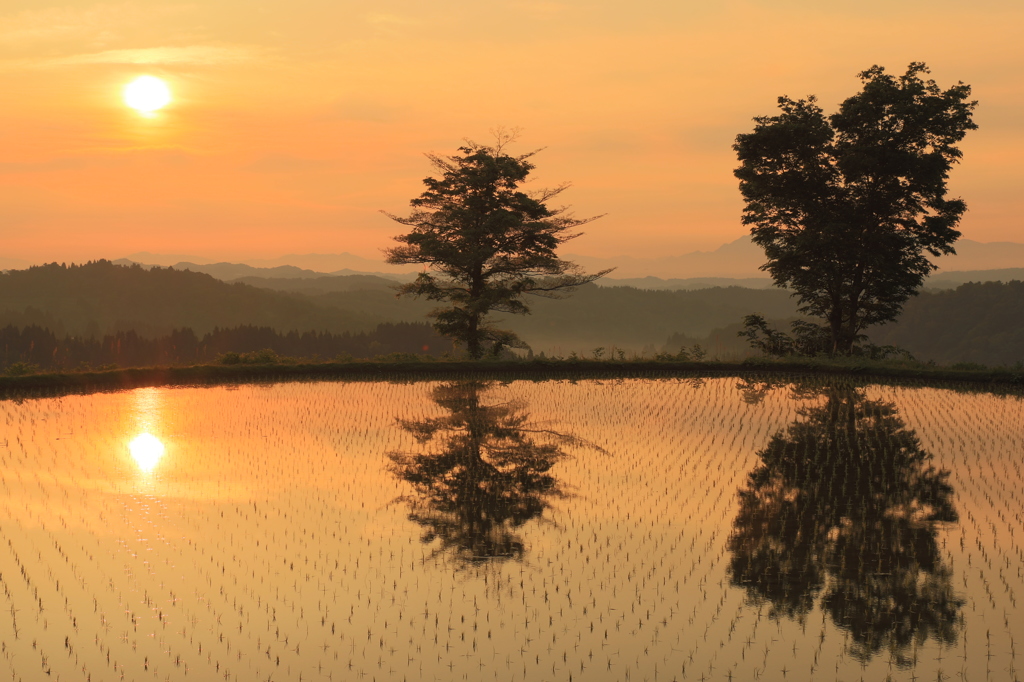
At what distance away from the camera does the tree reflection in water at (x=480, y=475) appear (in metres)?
13.8

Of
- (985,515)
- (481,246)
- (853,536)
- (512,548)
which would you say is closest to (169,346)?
(481,246)

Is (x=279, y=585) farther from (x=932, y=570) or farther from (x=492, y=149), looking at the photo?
(x=492, y=149)

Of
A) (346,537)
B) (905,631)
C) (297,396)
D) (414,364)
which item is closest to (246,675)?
(346,537)

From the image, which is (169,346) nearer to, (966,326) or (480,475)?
(480,475)

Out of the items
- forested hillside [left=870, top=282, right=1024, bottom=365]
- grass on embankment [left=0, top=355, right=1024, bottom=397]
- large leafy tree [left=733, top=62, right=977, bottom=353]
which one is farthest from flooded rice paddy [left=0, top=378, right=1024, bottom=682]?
forested hillside [left=870, top=282, right=1024, bottom=365]

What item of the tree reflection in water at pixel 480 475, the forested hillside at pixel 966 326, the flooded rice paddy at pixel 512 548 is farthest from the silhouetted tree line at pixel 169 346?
the flooded rice paddy at pixel 512 548

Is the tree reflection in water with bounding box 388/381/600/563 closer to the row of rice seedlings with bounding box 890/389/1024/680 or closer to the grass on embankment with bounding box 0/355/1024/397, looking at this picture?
the row of rice seedlings with bounding box 890/389/1024/680

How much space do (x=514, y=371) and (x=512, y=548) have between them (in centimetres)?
2326

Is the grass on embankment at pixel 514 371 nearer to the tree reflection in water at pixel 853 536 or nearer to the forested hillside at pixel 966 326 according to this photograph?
the tree reflection in water at pixel 853 536

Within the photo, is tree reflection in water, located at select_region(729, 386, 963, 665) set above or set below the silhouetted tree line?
below

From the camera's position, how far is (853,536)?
1366 centimetres

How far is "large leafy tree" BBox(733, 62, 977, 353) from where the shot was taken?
121ft

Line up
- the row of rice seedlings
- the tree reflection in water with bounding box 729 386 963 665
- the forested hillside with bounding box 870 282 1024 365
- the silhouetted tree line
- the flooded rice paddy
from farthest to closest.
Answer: the silhouetted tree line < the forested hillside with bounding box 870 282 1024 365 < the tree reflection in water with bounding box 729 386 963 665 < the row of rice seedlings < the flooded rice paddy

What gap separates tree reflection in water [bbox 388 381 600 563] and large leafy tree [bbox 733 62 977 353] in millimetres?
19099
